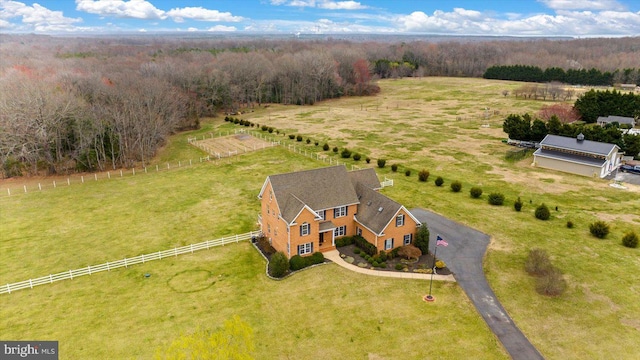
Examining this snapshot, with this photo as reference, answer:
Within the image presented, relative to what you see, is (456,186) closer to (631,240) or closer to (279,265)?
(631,240)

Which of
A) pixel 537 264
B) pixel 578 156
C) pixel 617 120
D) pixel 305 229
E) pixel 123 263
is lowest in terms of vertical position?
pixel 123 263

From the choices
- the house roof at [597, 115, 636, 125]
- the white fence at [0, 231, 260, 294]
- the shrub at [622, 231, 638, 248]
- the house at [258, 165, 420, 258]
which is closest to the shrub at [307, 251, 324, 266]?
the house at [258, 165, 420, 258]

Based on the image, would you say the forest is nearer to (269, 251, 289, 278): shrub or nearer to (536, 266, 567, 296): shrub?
(269, 251, 289, 278): shrub

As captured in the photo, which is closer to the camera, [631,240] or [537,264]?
[537,264]

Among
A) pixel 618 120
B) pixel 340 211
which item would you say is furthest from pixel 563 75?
pixel 340 211

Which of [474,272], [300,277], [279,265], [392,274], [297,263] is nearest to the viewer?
[279,265]

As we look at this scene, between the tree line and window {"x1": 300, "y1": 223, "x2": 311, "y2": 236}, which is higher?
the tree line

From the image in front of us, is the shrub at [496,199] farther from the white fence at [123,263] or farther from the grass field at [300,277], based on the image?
the white fence at [123,263]
